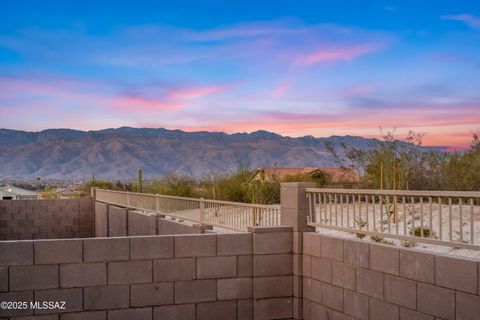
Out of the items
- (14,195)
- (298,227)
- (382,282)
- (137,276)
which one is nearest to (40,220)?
(14,195)

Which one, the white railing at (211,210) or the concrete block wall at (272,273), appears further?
the white railing at (211,210)

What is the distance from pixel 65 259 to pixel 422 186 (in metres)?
15.5

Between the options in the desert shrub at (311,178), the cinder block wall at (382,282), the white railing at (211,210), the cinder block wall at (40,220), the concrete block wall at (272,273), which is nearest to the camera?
the cinder block wall at (382,282)

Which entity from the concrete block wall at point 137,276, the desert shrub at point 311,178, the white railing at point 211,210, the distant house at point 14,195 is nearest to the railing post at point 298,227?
the concrete block wall at point 137,276

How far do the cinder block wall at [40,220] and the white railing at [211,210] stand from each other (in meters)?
6.22

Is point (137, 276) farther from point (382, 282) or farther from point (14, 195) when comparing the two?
point (14, 195)

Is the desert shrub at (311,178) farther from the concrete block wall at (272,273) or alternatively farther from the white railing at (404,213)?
the concrete block wall at (272,273)

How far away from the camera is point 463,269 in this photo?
632 cm

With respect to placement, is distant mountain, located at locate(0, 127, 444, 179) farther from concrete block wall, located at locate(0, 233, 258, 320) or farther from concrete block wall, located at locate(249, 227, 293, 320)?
concrete block wall, located at locate(0, 233, 258, 320)

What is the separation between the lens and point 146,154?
420 feet

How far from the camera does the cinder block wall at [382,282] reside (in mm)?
6414

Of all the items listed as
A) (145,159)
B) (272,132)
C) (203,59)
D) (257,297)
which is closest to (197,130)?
(272,132)

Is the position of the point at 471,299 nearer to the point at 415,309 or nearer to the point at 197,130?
the point at 415,309

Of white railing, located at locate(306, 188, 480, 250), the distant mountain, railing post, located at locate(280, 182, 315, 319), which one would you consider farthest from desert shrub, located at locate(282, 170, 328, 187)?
the distant mountain
